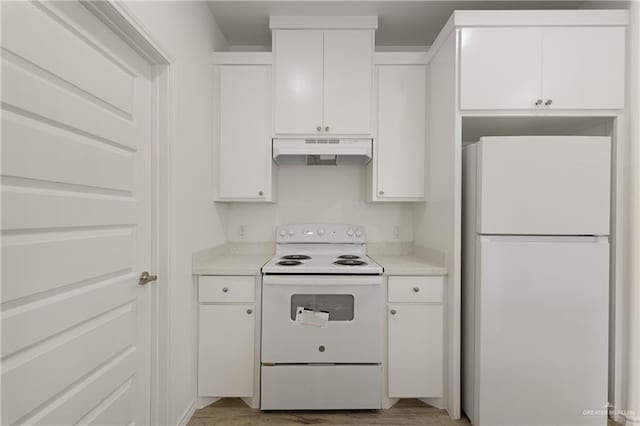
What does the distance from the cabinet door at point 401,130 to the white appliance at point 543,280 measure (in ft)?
1.99

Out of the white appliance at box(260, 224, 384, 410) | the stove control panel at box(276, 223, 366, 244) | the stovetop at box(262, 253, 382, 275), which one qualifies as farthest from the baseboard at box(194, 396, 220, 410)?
the stove control panel at box(276, 223, 366, 244)

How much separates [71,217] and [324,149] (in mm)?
1534

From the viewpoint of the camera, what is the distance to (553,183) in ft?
5.88

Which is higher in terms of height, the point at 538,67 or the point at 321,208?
the point at 538,67

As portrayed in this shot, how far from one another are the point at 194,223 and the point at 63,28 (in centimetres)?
117

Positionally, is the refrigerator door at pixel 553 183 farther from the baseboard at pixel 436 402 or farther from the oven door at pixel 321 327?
the baseboard at pixel 436 402

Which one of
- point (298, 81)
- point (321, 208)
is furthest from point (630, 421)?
point (298, 81)

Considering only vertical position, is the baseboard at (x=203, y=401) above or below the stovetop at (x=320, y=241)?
below

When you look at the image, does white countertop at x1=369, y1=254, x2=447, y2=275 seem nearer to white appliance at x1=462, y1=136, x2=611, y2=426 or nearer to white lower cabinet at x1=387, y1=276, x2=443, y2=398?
white lower cabinet at x1=387, y1=276, x2=443, y2=398

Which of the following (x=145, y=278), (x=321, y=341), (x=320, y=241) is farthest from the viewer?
(x=320, y=241)

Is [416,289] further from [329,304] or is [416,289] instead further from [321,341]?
[321,341]

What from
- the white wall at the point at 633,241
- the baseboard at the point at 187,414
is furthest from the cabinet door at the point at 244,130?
the white wall at the point at 633,241

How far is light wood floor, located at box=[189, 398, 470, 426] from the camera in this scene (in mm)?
1972

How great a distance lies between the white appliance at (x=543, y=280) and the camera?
70.6 inches
